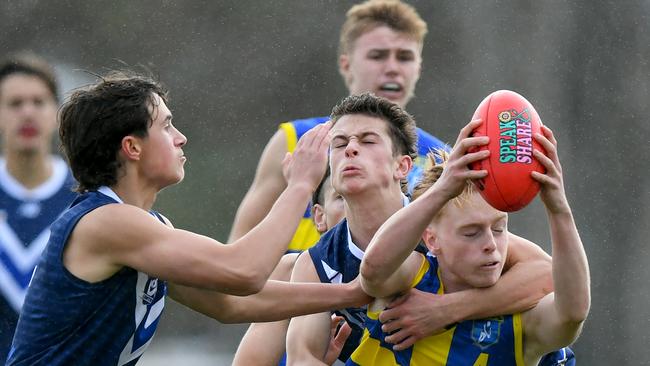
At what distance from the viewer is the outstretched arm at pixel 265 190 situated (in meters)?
7.05

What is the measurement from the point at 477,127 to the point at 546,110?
7.15m

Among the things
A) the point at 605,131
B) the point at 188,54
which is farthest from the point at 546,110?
the point at 188,54

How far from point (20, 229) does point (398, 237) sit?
10.9 ft

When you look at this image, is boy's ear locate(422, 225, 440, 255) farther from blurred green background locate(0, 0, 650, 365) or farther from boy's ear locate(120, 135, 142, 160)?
blurred green background locate(0, 0, 650, 365)

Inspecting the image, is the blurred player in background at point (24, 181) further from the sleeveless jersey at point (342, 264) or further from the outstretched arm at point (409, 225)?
the outstretched arm at point (409, 225)

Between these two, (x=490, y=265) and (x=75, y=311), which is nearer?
Result: (x=75, y=311)

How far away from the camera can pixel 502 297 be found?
4680mm

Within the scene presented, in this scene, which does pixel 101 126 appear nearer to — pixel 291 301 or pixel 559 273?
pixel 291 301

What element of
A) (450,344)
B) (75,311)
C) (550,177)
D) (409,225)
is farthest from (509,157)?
(75,311)

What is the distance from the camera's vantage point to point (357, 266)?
4.99m

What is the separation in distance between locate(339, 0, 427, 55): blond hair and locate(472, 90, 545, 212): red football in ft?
10.7

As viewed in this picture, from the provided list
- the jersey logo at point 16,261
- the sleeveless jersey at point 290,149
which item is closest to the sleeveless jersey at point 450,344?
the sleeveless jersey at point 290,149

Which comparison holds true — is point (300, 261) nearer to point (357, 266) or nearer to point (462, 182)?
point (357, 266)

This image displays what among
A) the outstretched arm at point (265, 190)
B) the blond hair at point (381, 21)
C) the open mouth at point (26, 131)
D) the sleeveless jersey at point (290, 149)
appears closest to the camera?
the sleeveless jersey at point (290, 149)
